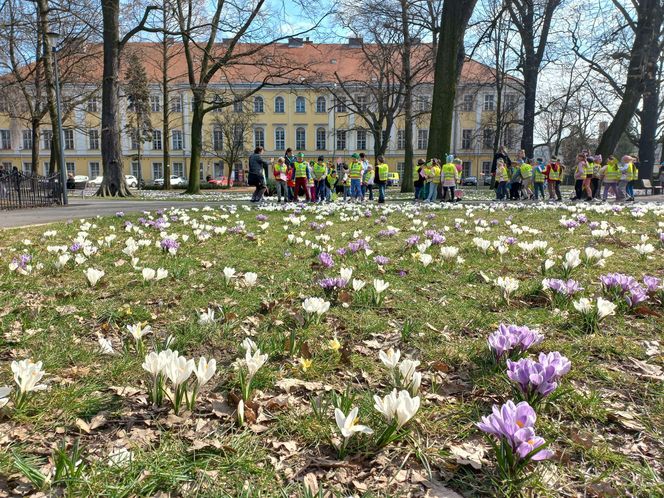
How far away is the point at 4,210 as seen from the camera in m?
12.8

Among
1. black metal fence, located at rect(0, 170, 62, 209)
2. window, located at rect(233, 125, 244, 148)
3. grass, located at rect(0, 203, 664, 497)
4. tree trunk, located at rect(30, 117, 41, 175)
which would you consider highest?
window, located at rect(233, 125, 244, 148)

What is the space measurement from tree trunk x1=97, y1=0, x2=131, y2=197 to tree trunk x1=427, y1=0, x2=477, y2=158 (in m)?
13.8

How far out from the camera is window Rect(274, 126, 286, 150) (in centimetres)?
7106

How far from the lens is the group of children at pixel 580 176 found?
57.2ft

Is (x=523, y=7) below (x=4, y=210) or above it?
above

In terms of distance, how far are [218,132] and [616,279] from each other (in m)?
68.7

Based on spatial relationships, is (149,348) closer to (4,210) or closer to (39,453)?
(39,453)

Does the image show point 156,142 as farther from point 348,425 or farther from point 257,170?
point 348,425

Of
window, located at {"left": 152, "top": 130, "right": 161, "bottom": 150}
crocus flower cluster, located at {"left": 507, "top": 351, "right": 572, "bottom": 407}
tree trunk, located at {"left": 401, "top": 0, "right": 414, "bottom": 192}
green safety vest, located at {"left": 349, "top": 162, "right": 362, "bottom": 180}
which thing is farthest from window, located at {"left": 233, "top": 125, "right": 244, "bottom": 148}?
crocus flower cluster, located at {"left": 507, "top": 351, "right": 572, "bottom": 407}

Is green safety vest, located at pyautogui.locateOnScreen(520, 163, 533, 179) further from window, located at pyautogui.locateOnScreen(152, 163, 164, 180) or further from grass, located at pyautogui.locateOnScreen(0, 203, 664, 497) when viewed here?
window, located at pyautogui.locateOnScreen(152, 163, 164, 180)

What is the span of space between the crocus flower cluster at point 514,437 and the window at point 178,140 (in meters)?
73.3

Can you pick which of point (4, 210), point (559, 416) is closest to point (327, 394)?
point (559, 416)

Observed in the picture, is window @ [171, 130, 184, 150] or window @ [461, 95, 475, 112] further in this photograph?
window @ [171, 130, 184, 150]

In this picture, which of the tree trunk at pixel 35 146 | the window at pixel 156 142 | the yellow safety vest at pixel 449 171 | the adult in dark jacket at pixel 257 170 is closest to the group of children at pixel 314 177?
the adult in dark jacket at pixel 257 170
